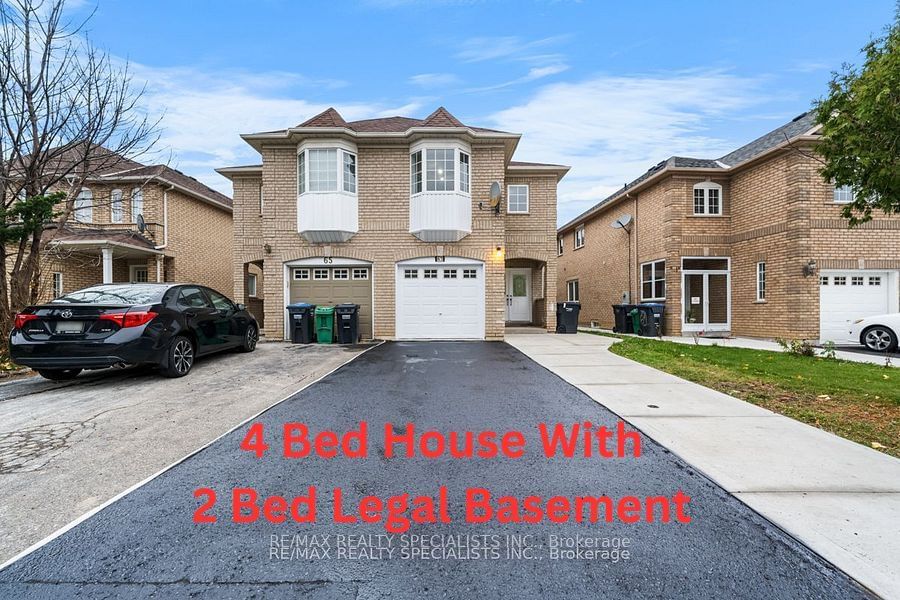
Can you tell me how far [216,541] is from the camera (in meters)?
2.18

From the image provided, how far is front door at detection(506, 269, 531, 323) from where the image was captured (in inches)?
711

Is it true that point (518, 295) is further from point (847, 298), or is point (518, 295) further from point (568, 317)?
point (847, 298)

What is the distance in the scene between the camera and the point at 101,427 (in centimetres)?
408

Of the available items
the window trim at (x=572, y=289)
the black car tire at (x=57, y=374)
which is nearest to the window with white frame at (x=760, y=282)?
the window trim at (x=572, y=289)

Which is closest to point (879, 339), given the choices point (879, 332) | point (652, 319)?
point (879, 332)

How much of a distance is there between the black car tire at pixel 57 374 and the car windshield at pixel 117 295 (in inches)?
41.5

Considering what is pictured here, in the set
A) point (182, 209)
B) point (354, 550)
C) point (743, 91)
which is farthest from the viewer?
point (182, 209)

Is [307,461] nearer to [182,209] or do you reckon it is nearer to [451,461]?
[451,461]

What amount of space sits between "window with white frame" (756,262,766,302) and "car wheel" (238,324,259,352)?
1468cm

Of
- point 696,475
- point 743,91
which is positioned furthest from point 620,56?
point 696,475

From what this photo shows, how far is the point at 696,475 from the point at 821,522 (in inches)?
28.6

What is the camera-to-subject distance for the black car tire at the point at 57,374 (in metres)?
6.02

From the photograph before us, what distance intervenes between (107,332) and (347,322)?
6139mm

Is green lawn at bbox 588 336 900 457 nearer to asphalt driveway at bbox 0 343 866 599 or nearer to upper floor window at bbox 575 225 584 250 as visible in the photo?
asphalt driveway at bbox 0 343 866 599
